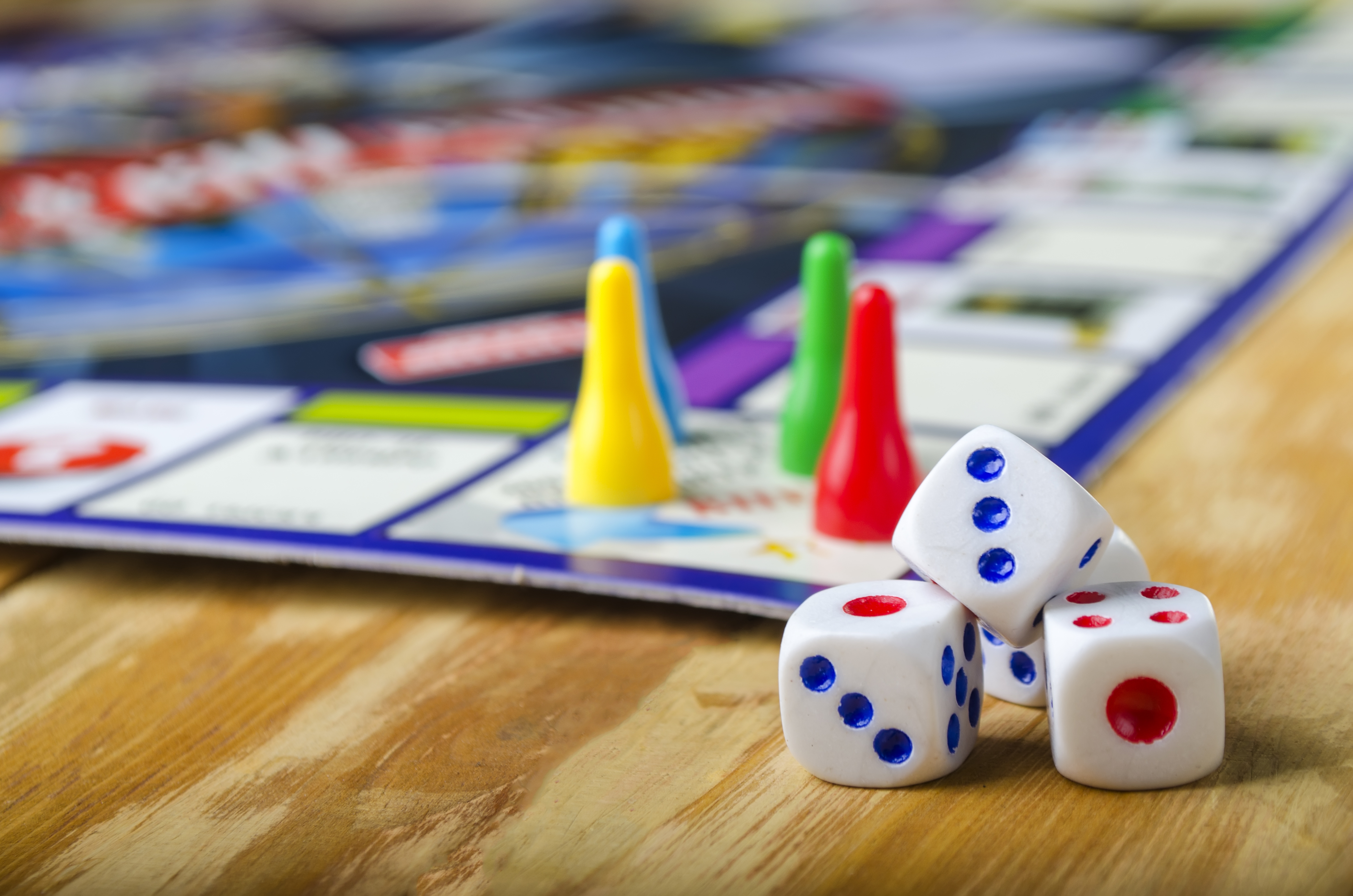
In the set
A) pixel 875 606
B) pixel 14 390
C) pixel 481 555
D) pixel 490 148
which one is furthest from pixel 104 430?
pixel 490 148

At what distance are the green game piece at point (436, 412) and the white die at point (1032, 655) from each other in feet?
1.68

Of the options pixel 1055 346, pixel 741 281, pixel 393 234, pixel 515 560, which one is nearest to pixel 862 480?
pixel 515 560

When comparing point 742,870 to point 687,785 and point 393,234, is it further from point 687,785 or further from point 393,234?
point 393,234

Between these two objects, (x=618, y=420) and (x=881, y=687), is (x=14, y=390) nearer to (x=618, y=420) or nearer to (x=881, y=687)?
(x=618, y=420)

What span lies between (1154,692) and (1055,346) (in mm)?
712

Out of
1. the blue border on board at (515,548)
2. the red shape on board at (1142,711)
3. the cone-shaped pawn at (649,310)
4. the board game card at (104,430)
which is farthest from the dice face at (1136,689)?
the board game card at (104,430)

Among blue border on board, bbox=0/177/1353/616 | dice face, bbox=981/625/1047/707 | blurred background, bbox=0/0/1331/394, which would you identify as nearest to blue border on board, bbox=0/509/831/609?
blue border on board, bbox=0/177/1353/616

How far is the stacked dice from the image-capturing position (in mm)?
669

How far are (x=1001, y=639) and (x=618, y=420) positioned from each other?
0.36 metres

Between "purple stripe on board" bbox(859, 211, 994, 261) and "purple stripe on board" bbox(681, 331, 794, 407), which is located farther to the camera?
Result: "purple stripe on board" bbox(859, 211, 994, 261)

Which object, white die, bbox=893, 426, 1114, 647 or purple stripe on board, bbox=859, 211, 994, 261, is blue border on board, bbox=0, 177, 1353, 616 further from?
purple stripe on board, bbox=859, 211, 994, 261

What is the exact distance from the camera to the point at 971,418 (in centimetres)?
120

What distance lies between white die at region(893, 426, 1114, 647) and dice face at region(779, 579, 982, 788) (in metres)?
0.02

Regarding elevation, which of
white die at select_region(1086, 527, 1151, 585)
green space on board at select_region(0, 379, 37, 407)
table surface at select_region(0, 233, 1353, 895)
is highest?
white die at select_region(1086, 527, 1151, 585)
